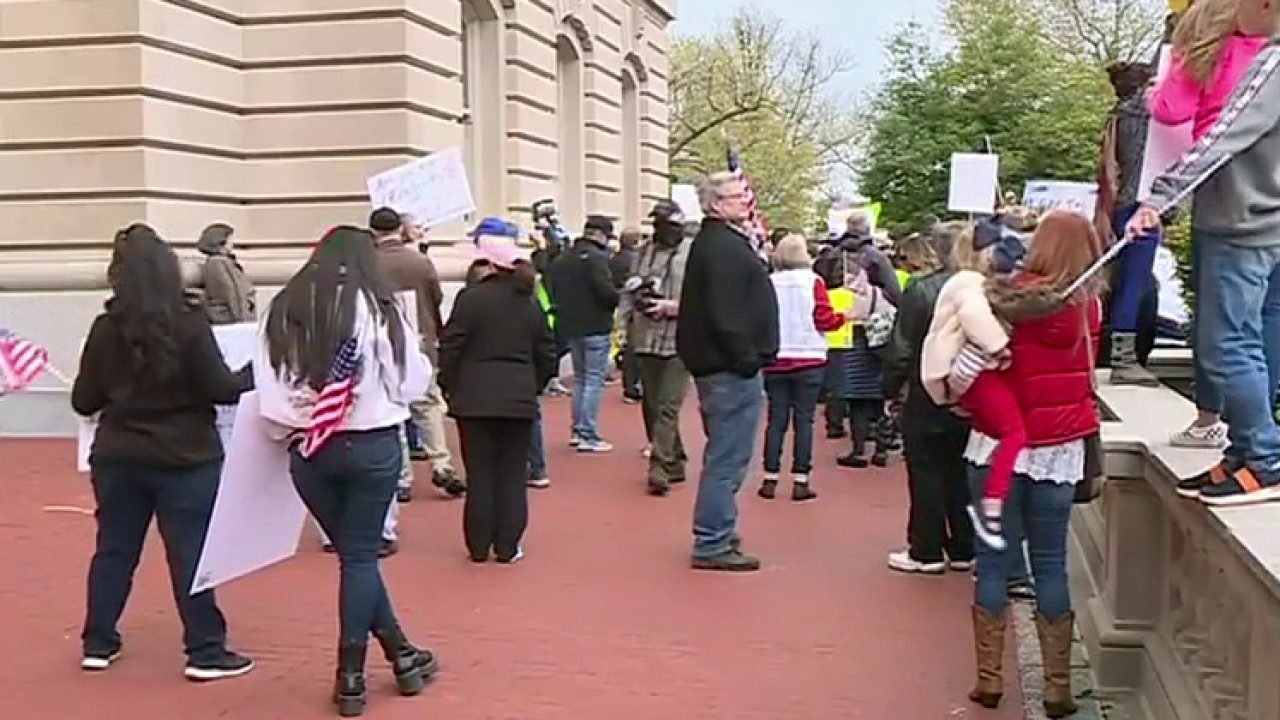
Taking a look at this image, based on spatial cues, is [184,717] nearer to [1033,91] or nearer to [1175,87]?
[1175,87]

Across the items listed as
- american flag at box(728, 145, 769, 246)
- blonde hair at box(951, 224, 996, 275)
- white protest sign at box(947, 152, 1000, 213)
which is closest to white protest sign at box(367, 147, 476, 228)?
american flag at box(728, 145, 769, 246)

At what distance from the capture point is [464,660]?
23.9 ft

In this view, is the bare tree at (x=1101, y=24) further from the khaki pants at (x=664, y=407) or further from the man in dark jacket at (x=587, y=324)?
the khaki pants at (x=664, y=407)

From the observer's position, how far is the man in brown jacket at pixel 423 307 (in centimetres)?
1078

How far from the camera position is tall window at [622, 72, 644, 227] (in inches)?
1214

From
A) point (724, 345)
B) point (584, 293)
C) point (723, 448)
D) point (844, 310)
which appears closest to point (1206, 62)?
point (724, 345)

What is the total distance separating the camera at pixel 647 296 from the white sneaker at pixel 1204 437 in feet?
20.1

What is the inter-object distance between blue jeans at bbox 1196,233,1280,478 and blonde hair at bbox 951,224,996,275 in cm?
91

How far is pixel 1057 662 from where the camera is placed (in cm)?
621

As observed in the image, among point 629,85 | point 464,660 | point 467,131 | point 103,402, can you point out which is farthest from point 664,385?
point 629,85

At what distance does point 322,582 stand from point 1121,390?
434 centimetres

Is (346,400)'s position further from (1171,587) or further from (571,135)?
(571,135)

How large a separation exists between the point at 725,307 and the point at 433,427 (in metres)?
3.37

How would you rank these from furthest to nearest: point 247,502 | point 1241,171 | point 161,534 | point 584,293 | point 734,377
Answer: point 584,293 → point 734,377 → point 161,534 → point 247,502 → point 1241,171
